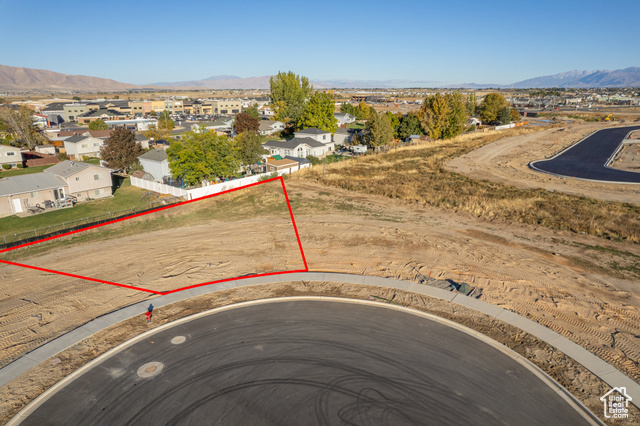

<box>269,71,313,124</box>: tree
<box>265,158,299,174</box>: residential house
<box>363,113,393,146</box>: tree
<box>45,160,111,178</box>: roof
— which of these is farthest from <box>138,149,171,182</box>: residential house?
<box>269,71,313,124</box>: tree

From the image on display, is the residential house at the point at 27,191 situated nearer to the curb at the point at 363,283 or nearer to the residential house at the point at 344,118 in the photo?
the curb at the point at 363,283

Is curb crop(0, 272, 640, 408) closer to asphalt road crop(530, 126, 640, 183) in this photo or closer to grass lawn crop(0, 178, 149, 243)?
grass lawn crop(0, 178, 149, 243)

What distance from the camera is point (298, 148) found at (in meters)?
61.9

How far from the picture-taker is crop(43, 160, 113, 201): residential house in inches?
1576

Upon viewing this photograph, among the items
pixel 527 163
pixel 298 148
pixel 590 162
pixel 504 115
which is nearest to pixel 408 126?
pixel 527 163

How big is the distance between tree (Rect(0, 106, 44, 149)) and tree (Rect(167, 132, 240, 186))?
2016 inches

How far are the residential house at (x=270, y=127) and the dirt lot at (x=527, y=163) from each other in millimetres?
51342

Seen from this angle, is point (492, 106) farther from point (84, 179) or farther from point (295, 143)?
point (84, 179)

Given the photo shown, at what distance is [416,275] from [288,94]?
86.0 meters

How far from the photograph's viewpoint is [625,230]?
27.1 metres

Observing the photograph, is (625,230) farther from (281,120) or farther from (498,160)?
(281,120)

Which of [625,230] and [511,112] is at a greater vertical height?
[511,112]

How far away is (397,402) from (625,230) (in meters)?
27.1

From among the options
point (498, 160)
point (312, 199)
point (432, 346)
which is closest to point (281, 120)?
point (498, 160)
